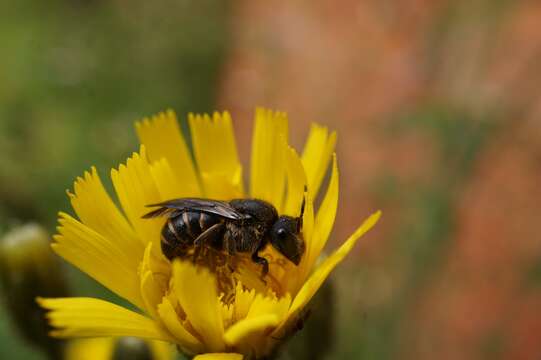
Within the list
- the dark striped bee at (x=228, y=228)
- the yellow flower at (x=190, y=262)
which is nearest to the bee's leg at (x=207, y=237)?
the dark striped bee at (x=228, y=228)

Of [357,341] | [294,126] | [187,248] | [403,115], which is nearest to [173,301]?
[187,248]

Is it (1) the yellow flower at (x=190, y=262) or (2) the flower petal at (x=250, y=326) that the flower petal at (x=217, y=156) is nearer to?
(1) the yellow flower at (x=190, y=262)

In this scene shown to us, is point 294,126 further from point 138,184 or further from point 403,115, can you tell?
point 138,184

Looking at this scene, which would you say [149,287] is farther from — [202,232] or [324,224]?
[324,224]

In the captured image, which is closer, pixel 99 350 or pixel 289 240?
pixel 289 240

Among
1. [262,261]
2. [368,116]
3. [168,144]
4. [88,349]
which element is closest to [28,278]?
[88,349]

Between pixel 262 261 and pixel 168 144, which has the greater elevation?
pixel 168 144
